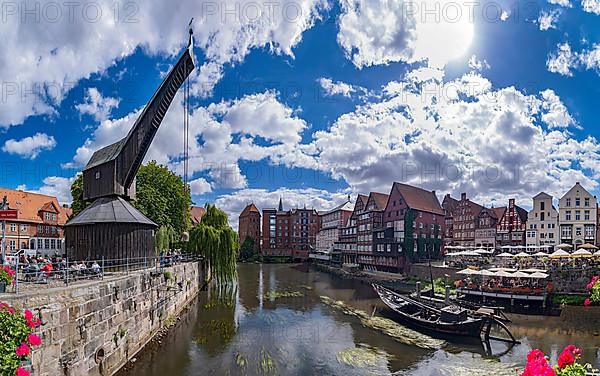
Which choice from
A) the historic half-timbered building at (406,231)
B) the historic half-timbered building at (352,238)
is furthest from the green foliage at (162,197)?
the historic half-timbered building at (352,238)

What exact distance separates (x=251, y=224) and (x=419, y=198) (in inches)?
2094

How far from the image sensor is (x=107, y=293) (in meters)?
15.0

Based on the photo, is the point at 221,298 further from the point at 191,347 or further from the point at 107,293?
the point at 107,293

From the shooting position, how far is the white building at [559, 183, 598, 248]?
50.9 m

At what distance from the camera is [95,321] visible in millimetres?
13750

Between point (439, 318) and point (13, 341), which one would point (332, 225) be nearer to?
point (439, 318)

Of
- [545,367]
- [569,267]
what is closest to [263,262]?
[569,267]

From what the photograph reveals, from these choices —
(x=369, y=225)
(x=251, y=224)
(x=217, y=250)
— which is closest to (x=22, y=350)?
(x=217, y=250)

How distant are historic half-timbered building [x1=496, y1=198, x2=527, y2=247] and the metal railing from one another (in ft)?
153

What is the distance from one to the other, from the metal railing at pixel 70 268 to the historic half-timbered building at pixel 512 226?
46.6 meters

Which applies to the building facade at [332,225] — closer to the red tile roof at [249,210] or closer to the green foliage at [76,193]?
the red tile roof at [249,210]

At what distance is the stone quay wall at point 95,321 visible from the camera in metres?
11.1

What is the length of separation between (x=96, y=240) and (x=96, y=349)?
928 cm

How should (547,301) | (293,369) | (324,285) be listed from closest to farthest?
(293,369) < (547,301) < (324,285)
